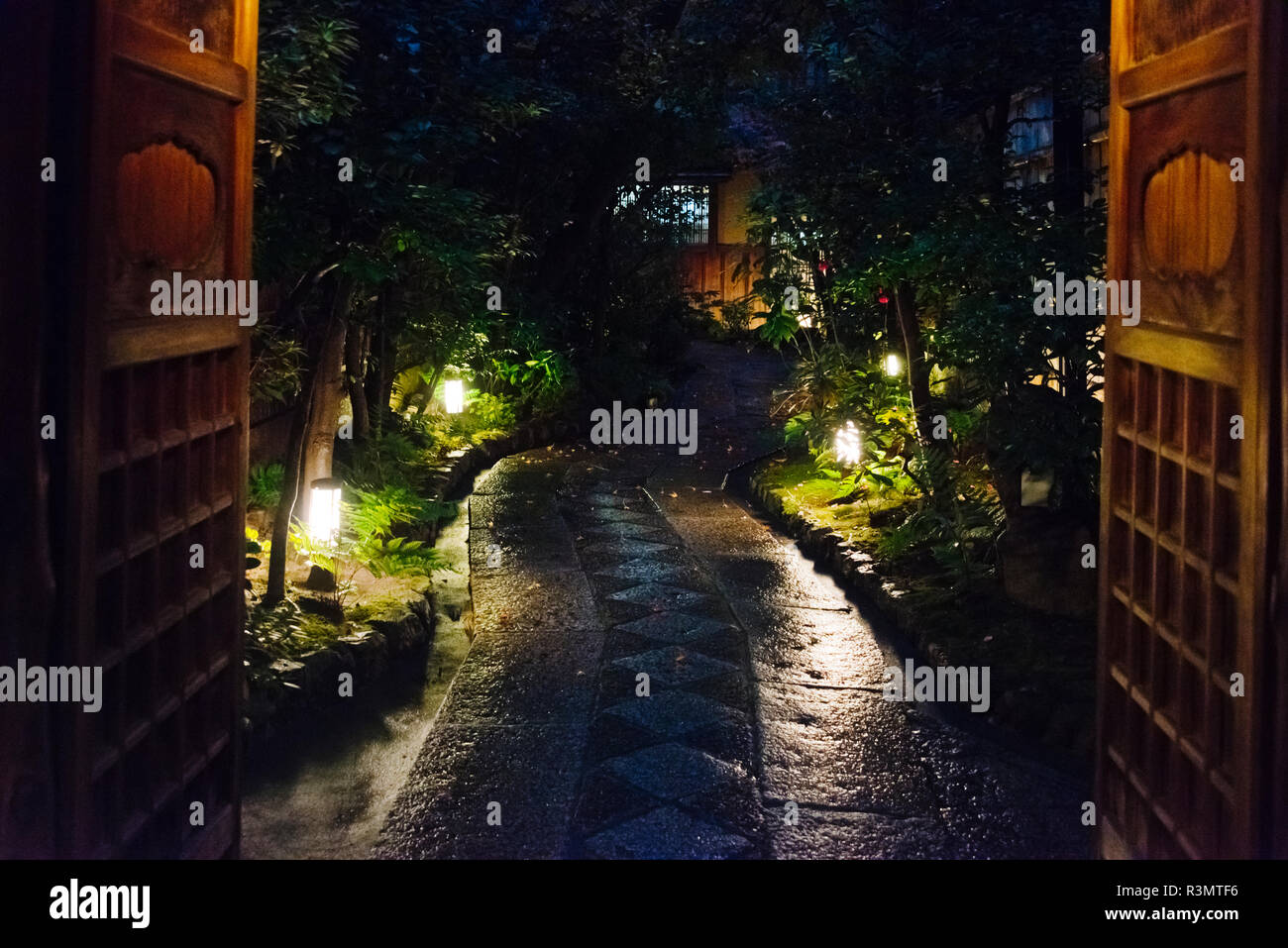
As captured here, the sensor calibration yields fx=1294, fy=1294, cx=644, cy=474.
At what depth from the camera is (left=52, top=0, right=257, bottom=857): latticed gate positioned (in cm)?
361

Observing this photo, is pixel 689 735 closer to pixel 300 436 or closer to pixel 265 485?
pixel 300 436

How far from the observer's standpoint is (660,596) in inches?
420

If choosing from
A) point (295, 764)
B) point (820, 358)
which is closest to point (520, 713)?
point (295, 764)

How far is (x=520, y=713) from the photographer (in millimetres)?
7758

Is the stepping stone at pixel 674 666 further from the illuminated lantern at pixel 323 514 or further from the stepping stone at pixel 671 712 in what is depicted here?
the illuminated lantern at pixel 323 514

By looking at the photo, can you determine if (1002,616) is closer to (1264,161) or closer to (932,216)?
→ (932,216)

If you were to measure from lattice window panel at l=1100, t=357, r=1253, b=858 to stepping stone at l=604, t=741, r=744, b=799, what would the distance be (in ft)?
7.25

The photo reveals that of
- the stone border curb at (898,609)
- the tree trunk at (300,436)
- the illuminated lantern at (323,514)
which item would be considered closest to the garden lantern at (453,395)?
the stone border curb at (898,609)

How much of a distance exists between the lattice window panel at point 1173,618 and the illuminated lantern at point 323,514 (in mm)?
6189

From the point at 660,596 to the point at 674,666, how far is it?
1.94 m

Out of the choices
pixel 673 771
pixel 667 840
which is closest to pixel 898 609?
pixel 673 771

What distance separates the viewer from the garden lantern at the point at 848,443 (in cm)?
1355

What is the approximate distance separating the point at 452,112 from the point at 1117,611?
19.2 ft

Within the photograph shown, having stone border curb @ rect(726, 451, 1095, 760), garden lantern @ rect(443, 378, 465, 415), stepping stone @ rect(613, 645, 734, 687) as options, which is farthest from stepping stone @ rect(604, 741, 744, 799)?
garden lantern @ rect(443, 378, 465, 415)
